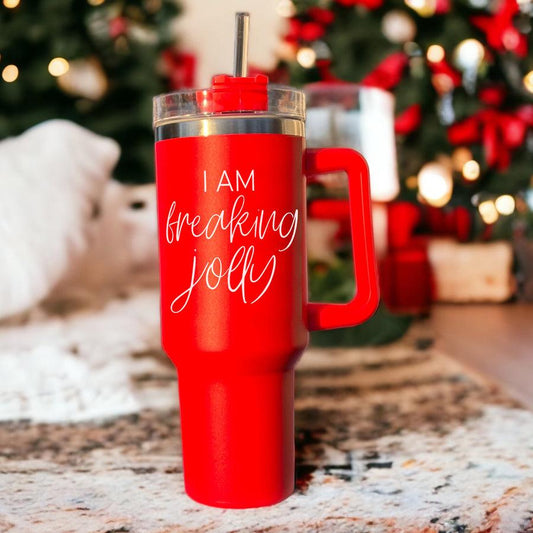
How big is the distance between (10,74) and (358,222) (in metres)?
1.49

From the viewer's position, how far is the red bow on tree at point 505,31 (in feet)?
6.33

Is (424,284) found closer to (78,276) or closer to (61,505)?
(78,276)

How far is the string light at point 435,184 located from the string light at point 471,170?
0.14 ft

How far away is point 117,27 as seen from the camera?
196 cm

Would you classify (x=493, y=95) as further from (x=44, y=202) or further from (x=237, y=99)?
(x=237, y=99)

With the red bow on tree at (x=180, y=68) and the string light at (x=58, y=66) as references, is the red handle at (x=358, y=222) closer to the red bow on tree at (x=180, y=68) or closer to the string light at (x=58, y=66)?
the string light at (x=58, y=66)

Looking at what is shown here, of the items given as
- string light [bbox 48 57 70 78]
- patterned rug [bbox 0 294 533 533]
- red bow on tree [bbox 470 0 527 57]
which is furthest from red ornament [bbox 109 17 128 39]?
patterned rug [bbox 0 294 533 533]

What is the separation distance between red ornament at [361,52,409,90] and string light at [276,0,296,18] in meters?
0.30

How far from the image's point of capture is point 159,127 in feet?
1.71

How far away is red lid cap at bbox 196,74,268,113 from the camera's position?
49 centimetres

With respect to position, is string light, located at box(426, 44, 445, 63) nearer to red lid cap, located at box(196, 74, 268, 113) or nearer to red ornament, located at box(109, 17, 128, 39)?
red ornament, located at box(109, 17, 128, 39)

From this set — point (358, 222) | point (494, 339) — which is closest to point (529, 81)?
point (494, 339)

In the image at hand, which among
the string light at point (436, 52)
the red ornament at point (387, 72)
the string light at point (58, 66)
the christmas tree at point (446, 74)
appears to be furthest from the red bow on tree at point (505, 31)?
the string light at point (58, 66)

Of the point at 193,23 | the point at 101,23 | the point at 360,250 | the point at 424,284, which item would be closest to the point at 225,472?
the point at 360,250
